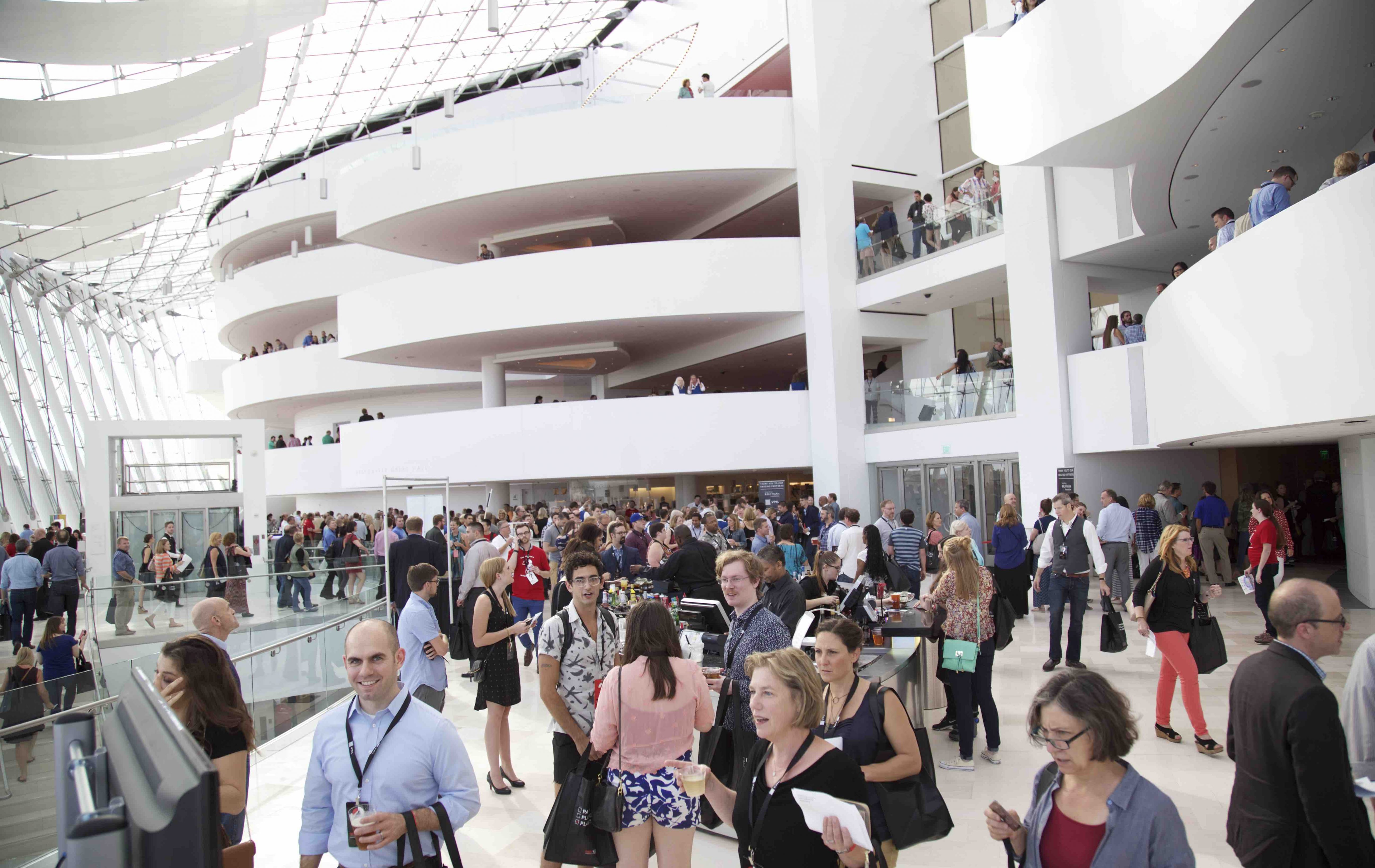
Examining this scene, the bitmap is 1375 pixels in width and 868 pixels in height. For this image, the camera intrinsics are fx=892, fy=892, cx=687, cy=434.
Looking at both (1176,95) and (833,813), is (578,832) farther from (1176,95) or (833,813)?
(1176,95)

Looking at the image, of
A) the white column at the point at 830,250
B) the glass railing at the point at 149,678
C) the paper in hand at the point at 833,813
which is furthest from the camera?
the white column at the point at 830,250

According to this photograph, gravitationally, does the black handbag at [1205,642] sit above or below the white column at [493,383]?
below

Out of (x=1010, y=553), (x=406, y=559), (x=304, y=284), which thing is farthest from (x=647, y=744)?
(x=304, y=284)

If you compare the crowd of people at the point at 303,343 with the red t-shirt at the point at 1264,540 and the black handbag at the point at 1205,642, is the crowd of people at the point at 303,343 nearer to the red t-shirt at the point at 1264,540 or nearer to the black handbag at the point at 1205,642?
the red t-shirt at the point at 1264,540

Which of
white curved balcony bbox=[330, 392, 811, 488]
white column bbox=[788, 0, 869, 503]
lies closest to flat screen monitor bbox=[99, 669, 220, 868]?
white column bbox=[788, 0, 869, 503]

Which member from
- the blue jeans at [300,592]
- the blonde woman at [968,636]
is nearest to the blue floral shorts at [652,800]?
the blonde woman at [968,636]

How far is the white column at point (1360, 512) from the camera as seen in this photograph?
1176 centimetres

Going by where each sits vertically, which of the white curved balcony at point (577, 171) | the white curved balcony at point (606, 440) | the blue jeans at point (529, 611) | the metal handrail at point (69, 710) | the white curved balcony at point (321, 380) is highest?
the white curved balcony at point (577, 171)

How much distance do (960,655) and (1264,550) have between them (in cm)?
574

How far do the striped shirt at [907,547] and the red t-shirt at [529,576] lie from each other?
413cm

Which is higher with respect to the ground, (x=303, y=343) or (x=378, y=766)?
(x=303, y=343)

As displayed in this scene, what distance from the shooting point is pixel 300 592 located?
40.6 feet

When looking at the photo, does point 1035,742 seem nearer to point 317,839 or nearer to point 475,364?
point 317,839

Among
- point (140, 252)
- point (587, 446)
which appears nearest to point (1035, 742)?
point (587, 446)
